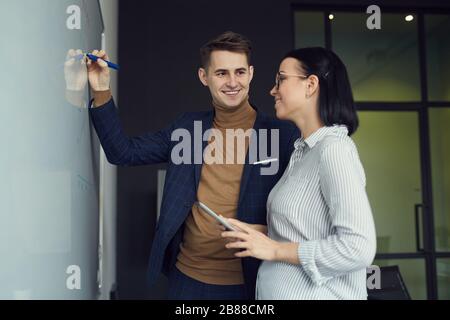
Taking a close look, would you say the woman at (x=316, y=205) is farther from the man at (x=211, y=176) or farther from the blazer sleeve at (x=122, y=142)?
the blazer sleeve at (x=122, y=142)

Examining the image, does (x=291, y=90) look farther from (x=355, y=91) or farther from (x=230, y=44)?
(x=355, y=91)

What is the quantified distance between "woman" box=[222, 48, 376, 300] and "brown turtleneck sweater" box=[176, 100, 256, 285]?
0.21 m

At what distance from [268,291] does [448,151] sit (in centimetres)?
324

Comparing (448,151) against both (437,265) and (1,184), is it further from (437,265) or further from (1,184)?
(1,184)

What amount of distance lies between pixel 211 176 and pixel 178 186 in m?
0.09

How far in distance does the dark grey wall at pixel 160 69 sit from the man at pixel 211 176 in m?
1.94

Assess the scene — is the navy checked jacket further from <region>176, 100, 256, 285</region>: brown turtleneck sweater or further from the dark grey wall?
the dark grey wall

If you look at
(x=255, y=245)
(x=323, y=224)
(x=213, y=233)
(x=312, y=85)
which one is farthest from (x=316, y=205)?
(x=213, y=233)

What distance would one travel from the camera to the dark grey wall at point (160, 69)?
10.8ft

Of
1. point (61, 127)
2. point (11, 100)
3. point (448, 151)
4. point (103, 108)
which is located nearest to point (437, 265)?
point (448, 151)

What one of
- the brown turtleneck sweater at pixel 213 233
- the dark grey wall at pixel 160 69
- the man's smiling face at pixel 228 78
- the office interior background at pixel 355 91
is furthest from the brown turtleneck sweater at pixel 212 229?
the dark grey wall at pixel 160 69

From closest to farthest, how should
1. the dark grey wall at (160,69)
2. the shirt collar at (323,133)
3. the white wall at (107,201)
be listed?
the shirt collar at (323,133) < the white wall at (107,201) < the dark grey wall at (160,69)

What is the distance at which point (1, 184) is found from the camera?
1.79 feet

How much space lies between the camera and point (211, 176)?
1340 millimetres
